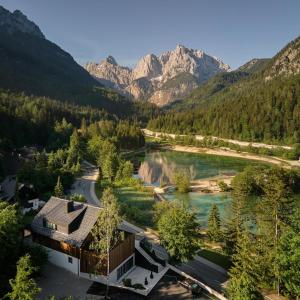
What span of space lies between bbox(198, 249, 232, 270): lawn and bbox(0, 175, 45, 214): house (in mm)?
29359

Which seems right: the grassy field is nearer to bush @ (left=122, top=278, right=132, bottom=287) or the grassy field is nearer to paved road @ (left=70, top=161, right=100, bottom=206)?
paved road @ (left=70, top=161, right=100, bottom=206)

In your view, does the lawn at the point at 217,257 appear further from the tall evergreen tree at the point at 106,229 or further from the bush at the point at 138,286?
the tall evergreen tree at the point at 106,229

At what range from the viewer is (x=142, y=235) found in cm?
4778

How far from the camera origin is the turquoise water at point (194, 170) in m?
72.6

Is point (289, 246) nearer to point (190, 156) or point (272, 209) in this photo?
point (272, 209)

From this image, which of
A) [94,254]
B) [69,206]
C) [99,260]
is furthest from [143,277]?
[69,206]

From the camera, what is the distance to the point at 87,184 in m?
82.8

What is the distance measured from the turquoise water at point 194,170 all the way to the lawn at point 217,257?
14.8 metres

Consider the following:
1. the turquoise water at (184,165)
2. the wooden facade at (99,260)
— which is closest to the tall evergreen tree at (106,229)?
the wooden facade at (99,260)

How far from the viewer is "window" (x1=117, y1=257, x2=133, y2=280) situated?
3384 cm

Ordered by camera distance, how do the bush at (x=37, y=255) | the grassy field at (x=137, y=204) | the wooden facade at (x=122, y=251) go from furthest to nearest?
the grassy field at (x=137, y=204) < the wooden facade at (x=122, y=251) < the bush at (x=37, y=255)

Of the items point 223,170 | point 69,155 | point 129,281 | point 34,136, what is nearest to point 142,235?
point 129,281

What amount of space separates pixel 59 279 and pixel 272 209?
24539 mm

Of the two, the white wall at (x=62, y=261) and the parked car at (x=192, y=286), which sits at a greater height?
the white wall at (x=62, y=261)
